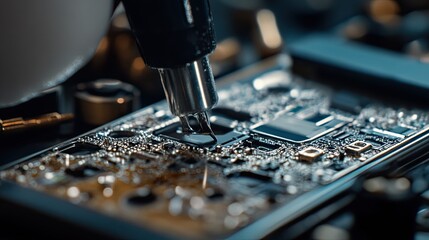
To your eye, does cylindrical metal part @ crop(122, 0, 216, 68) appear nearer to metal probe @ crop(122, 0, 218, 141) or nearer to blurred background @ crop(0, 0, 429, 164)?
metal probe @ crop(122, 0, 218, 141)

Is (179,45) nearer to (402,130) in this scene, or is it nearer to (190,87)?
(190,87)

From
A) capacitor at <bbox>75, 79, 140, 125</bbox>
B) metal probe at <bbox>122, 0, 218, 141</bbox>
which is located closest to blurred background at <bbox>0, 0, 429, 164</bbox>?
capacitor at <bbox>75, 79, 140, 125</bbox>

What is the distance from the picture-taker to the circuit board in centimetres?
51

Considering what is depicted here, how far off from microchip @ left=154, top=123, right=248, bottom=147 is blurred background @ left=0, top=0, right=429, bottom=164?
6 centimetres

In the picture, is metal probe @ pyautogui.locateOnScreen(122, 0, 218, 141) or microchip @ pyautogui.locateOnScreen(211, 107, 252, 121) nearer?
metal probe @ pyautogui.locateOnScreen(122, 0, 218, 141)

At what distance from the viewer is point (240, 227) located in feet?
1.60

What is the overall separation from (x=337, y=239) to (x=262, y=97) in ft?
0.84

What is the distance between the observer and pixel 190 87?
0.60 meters

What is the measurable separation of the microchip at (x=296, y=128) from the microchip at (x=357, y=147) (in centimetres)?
3

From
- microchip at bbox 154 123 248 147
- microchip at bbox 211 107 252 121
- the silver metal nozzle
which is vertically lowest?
microchip at bbox 211 107 252 121

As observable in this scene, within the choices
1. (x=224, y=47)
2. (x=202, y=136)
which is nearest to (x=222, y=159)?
(x=202, y=136)

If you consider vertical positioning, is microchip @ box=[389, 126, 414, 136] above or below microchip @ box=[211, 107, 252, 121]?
below

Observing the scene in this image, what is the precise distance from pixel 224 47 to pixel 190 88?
0.28 m

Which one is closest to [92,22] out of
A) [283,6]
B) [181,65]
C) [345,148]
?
[181,65]
